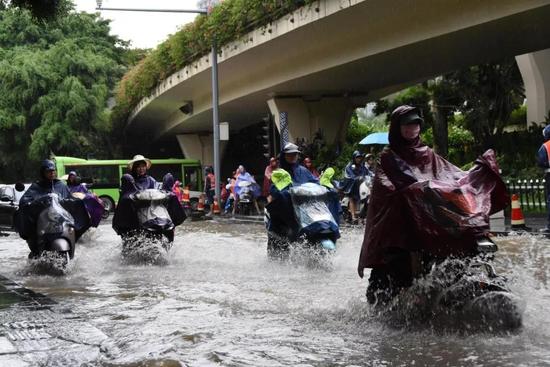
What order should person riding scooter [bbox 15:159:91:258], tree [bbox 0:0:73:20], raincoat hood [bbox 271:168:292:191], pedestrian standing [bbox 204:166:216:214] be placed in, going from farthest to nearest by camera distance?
pedestrian standing [bbox 204:166:216:214] → person riding scooter [bbox 15:159:91:258] → raincoat hood [bbox 271:168:292:191] → tree [bbox 0:0:73:20]

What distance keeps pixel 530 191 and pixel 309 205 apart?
897 cm

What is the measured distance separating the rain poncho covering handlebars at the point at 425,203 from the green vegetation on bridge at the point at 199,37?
45.3 feet

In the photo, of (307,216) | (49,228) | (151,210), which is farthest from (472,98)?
(49,228)

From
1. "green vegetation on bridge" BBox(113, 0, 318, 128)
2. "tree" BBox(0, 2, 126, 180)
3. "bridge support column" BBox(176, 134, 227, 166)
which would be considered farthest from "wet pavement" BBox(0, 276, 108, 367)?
"bridge support column" BBox(176, 134, 227, 166)

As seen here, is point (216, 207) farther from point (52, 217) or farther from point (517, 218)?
point (52, 217)

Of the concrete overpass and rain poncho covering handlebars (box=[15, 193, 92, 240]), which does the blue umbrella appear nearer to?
the concrete overpass

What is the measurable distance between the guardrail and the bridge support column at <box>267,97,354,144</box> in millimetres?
11427

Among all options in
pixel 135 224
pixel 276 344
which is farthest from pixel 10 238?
pixel 276 344

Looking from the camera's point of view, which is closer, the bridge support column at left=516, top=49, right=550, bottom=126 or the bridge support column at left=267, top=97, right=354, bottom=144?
the bridge support column at left=267, top=97, right=354, bottom=144

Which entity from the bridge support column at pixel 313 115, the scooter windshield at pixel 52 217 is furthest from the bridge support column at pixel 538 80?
the scooter windshield at pixel 52 217

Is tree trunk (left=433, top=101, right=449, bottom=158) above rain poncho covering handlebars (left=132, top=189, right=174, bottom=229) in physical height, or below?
above

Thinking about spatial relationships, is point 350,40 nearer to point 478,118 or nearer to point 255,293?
point 478,118

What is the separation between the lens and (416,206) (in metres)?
5.55

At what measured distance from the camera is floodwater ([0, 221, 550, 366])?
526 cm
